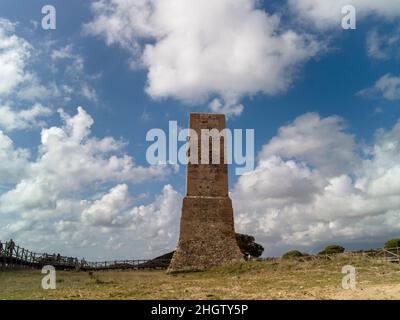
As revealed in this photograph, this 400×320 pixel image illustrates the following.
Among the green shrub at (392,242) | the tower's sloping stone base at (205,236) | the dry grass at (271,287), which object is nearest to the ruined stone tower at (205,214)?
the tower's sloping stone base at (205,236)

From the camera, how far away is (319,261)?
66.2 ft

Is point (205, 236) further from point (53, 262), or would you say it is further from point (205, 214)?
point (53, 262)

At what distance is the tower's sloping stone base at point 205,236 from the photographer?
24.5m

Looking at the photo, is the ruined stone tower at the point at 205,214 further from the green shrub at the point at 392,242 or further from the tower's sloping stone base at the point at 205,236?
the green shrub at the point at 392,242

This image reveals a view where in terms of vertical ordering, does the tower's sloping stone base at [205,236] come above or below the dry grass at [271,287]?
above

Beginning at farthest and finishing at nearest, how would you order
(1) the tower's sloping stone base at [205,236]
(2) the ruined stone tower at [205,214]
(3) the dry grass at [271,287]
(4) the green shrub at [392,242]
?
1. (4) the green shrub at [392,242]
2. (2) the ruined stone tower at [205,214]
3. (1) the tower's sloping stone base at [205,236]
4. (3) the dry grass at [271,287]

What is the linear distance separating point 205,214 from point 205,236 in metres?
1.42

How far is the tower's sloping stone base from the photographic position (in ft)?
80.3

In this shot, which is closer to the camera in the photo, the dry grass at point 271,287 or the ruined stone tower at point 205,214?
the dry grass at point 271,287

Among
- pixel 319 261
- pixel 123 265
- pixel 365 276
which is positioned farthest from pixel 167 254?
pixel 365 276

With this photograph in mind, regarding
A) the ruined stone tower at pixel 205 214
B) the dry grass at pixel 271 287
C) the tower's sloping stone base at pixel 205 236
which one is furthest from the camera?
the ruined stone tower at pixel 205 214

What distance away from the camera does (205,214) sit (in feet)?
84.6

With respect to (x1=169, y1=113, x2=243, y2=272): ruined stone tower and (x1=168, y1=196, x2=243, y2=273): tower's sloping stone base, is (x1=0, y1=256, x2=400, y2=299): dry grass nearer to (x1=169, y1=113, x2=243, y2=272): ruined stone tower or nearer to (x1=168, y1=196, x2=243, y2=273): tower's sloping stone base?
(x1=168, y1=196, x2=243, y2=273): tower's sloping stone base
